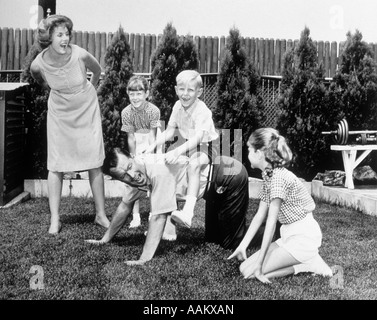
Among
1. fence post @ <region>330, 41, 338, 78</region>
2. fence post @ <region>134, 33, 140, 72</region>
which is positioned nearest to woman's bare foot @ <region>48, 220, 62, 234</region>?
fence post @ <region>134, 33, 140, 72</region>

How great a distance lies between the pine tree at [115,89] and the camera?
494 cm

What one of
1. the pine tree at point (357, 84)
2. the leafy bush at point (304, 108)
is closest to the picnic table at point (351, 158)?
the leafy bush at point (304, 108)

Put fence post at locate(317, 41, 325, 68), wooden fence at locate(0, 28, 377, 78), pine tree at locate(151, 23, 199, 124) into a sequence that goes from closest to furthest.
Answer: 1. pine tree at locate(151, 23, 199, 124)
2. wooden fence at locate(0, 28, 377, 78)
3. fence post at locate(317, 41, 325, 68)

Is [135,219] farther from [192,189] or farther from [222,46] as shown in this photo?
[222,46]

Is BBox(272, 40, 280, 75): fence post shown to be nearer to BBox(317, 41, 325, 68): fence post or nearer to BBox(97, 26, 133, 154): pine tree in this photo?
BBox(317, 41, 325, 68): fence post

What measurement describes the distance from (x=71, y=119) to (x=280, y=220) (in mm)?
1668

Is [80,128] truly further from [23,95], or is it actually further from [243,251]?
[23,95]

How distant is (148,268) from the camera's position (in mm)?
3131

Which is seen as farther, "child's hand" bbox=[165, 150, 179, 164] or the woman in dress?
the woman in dress

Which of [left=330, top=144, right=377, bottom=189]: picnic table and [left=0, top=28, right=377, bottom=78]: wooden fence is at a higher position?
[left=0, top=28, right=377, bottom=78]: wooden fence

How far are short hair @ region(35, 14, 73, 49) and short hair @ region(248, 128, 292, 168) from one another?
142cm

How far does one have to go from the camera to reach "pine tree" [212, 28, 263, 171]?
5.36 meters

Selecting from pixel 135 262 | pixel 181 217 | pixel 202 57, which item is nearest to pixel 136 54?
pixel 202 57
